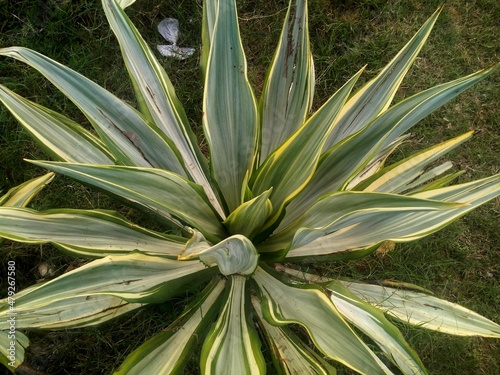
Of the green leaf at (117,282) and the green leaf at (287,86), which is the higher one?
the green leaf at (287,86)

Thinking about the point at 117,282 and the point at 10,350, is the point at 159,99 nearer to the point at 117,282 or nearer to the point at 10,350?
the point at 117,282

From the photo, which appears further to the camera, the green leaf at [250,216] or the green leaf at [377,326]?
the green leaf at [377,326]

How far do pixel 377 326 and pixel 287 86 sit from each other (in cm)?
71

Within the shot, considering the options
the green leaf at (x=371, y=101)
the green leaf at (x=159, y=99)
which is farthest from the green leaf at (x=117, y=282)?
the green leaf at (x=371, y=101)

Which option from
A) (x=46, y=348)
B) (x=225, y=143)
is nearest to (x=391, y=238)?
(x=225, y=143)

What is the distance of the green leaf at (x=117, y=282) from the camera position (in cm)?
120

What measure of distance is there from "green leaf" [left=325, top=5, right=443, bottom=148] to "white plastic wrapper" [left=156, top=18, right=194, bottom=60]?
1006mm

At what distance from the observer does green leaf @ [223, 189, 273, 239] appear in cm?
118

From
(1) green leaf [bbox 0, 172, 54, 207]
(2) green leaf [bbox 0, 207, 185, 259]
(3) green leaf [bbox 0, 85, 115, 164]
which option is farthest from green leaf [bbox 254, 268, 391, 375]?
(1) green leaf [bbox 0, 172, 54, 207]

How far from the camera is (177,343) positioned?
146cm

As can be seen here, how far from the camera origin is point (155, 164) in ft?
4.77

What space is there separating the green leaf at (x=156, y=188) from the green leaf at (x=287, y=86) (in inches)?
11.0

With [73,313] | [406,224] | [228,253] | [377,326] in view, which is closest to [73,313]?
[73,313]

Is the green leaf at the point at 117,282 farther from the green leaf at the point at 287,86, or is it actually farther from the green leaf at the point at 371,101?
the green leaf at the point at 371,101
